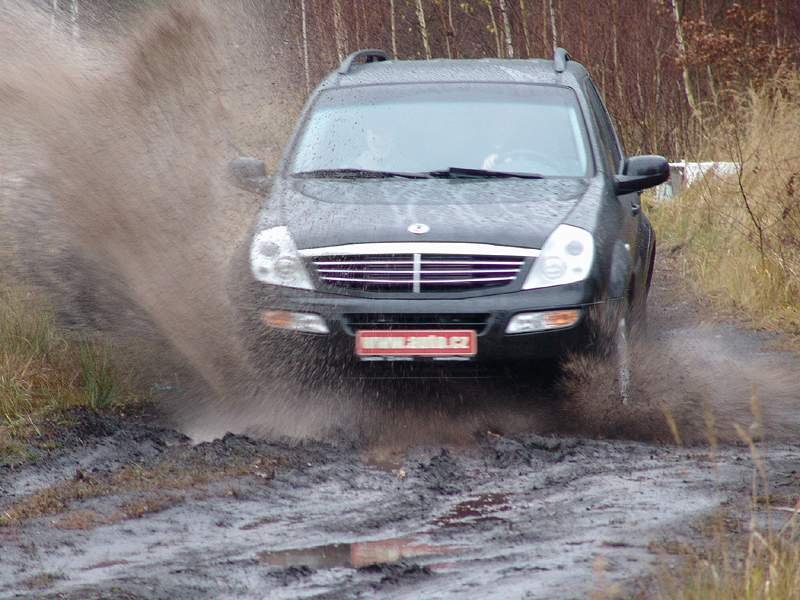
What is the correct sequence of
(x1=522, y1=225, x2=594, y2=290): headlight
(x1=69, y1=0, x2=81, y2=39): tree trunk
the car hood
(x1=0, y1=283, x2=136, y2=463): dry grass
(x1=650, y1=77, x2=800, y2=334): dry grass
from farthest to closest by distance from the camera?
(x1=650, y1=77, x2=800, y2=334): dry grass, (x1=69, y1=0, x2=81, y2=39): tree trunk, (x1=0, y1=283, x2=136, y2=463): dry grass, the car hood, (x1=522, y1=225, x2=594, y2=290): headlight

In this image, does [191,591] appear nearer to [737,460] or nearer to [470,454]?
[470,454]

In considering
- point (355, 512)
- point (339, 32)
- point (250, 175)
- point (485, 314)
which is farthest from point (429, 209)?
point (339, 32)

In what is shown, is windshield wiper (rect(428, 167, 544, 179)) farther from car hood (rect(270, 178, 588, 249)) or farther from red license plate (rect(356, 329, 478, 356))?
red license plate (rect(356, 329, 478, 356))

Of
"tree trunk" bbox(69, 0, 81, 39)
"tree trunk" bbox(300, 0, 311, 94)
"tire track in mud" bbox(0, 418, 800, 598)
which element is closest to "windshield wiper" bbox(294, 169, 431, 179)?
"tire track in mud" bbox(0, 418, 800, 598)

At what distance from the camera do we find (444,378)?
6.36 metres

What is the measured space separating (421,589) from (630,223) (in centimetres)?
408

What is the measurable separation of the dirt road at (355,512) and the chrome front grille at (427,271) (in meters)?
0.50

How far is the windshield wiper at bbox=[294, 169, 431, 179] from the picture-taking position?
24.1 ft

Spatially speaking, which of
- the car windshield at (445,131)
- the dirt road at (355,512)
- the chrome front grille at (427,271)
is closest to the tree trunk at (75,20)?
the car windshield at (445,131)

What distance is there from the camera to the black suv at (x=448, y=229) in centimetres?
630

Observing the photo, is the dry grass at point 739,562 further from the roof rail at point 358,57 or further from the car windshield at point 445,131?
the roof rail at point 358,57

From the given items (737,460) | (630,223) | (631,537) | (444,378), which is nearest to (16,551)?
(631,537)

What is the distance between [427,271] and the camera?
6.38 meters

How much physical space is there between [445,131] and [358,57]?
65.9 inches
